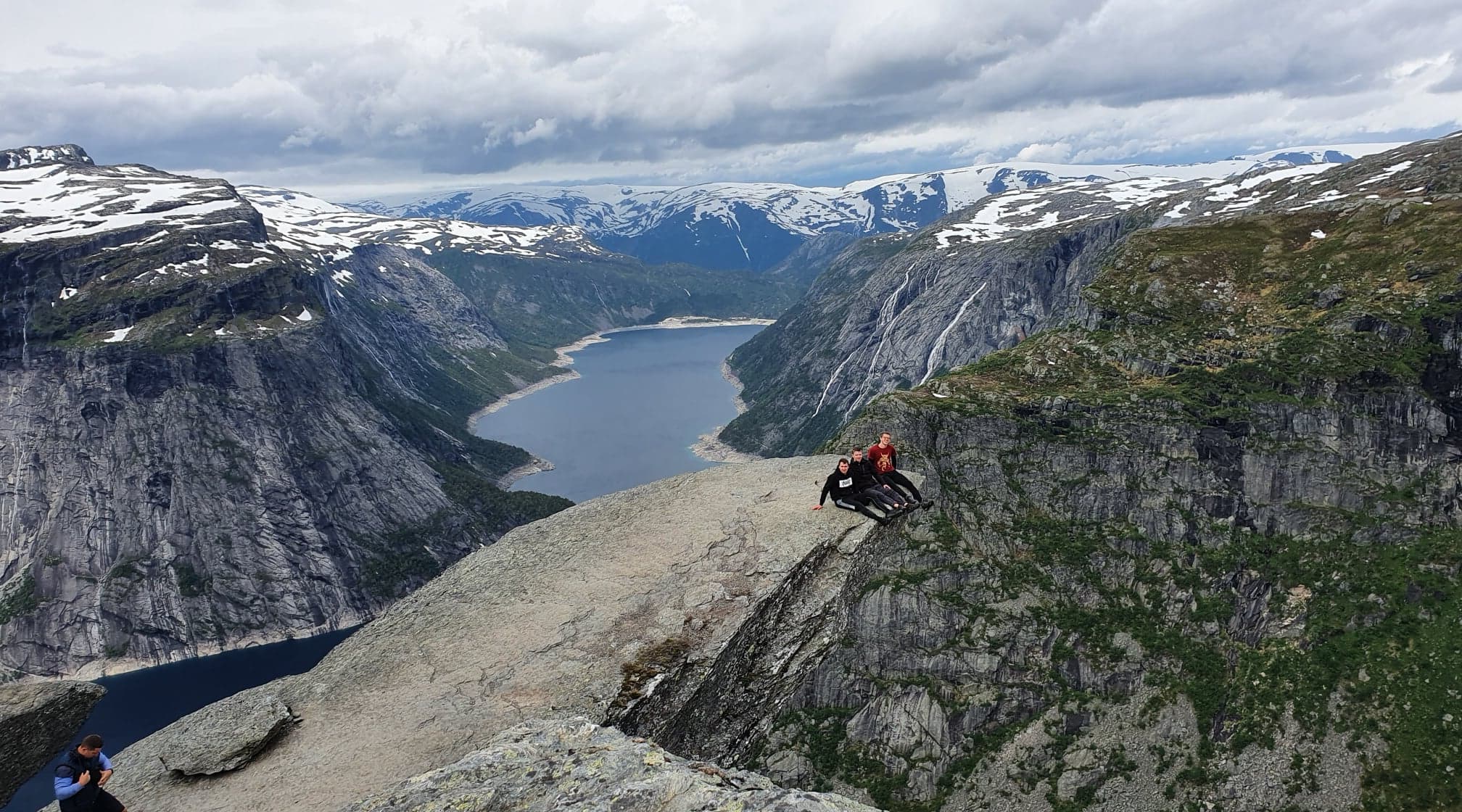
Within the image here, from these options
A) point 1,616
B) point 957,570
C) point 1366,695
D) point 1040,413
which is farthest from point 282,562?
point 1366,695

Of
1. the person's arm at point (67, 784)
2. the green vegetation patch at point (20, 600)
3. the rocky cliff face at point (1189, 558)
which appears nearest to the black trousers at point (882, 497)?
the person's arm at point (67, 784)

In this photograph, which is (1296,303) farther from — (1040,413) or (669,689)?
(669,689)

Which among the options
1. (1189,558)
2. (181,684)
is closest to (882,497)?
(1189,558)

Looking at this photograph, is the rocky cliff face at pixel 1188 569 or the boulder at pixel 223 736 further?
the rocky cliff face at pixel 1188 569

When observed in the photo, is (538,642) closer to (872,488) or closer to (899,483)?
(872,488)

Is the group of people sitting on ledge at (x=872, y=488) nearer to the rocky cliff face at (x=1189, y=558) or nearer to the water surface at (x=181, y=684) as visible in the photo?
the rocky cliff face at (x=1189, y=558)

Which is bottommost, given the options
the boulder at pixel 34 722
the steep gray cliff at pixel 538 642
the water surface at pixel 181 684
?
the water surface at pixel 181 684
